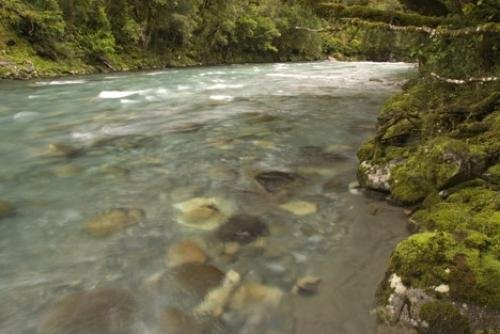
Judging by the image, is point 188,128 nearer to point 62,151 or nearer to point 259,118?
point 259,118

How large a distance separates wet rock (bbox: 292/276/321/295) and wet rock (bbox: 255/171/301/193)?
1.93 meters

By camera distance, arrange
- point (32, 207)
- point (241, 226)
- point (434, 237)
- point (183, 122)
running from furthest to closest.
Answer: point (183, 122) → point (32, 207) → point (241, 226) → point (434, 237)

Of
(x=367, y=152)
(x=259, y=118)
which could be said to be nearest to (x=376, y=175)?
(x=367, y=152)

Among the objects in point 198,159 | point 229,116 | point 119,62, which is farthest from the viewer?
point 119,62

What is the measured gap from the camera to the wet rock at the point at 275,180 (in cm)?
547

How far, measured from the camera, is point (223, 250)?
3.92m

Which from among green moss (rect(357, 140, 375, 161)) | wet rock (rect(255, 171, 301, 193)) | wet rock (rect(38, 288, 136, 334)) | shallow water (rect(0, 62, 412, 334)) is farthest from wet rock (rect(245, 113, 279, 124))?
wet rock (rect(38, 288, 136, 334))

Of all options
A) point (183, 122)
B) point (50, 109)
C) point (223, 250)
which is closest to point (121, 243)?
point (223, 250)

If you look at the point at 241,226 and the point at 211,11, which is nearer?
the point at 241,226

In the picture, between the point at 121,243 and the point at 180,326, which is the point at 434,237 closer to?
the point at 180,326

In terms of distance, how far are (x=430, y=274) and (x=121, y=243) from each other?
2.67 metres

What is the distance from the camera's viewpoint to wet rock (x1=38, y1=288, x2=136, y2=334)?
2.99 m

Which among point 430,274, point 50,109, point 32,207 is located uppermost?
point 430,274

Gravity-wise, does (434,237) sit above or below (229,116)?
above
